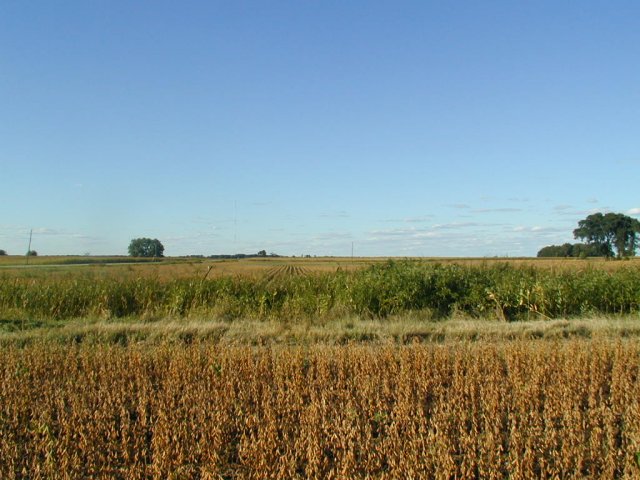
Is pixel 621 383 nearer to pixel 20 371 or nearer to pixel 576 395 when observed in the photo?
pixel 576 395

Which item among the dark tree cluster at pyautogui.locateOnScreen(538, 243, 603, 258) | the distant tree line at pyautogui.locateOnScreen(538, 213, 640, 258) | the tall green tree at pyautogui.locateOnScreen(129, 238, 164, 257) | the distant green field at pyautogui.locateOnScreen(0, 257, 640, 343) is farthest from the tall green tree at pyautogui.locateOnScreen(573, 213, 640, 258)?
the tall green tree at pyautogui.locateOnScreen(129, 238, 164, 257)

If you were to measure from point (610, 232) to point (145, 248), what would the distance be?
60.7 metres

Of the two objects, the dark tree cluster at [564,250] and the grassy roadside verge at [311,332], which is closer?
the grassy roadside verge at [311,332]

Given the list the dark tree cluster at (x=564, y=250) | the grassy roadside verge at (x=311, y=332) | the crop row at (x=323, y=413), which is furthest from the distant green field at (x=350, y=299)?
the dark tree cluster at (x=564, y=250)

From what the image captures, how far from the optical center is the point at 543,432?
534 cm

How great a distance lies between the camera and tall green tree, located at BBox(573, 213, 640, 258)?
170ft

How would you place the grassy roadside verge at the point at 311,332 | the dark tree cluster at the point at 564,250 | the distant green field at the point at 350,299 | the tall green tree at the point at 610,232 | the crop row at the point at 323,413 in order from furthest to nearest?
the dark tree cluster at the point at 564,250 < the tall green tree at the point at 610,232 < the distant green field at the point at 350,299 < the grassy roadside verge at the point at 311,332 < the crop row at the point at 323,413

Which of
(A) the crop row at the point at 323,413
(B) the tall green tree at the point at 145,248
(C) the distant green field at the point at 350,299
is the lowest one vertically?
(A) the crop row at the point at 323,413

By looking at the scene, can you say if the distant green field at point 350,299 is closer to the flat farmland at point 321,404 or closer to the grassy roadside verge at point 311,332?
the grassy roadside verge at point 311,332

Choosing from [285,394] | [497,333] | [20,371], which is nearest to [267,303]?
[497,333]

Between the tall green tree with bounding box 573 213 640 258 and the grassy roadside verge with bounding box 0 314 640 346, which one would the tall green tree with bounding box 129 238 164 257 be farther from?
the grassy roadside verge with bounding box 0 314 640 346

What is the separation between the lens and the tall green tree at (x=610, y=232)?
170ft

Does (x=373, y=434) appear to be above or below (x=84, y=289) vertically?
below

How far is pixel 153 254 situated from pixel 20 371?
7191 cm
